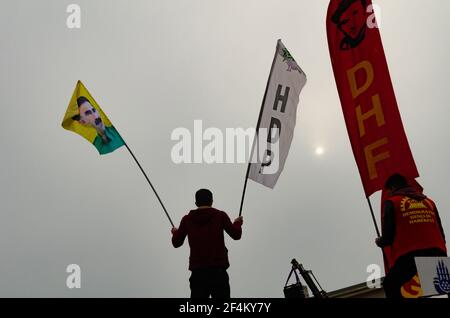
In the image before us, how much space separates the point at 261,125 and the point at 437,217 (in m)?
3.94

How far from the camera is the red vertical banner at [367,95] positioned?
22.5 ft

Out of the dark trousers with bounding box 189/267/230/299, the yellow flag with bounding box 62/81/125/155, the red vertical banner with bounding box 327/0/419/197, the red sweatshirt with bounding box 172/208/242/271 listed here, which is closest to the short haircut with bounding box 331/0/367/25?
the red vertical banner with bounding box 327/0/419/197

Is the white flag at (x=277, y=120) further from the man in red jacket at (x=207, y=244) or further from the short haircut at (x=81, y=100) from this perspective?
the short haircut at (x=81, y=100)

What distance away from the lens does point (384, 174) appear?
269 inches

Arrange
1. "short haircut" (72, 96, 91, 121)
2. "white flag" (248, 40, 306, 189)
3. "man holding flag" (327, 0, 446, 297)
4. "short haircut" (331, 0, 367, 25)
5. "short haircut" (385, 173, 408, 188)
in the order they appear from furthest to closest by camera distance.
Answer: "short haircut" (72, 96, 91, 121) < "white flag" (248, 40, 306, 189) < "short haircut" (331, 0, 367, 25) < "man holding flag" (327, 0, 446, 297) < "short haircut" (385, 173, 408, 188)

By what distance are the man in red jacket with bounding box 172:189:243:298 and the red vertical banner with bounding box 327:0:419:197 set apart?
230 cm

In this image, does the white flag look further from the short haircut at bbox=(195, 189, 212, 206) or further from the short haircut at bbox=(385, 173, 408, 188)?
the short haircut at bbox=(385, 173, 408, 188)

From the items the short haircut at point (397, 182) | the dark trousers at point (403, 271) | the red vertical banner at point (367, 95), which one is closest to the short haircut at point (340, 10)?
the red vertical banner at point (367, 95)

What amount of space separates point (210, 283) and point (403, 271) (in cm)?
207

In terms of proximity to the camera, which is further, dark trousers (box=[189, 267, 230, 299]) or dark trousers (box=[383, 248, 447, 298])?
dark trousers (box=[189, 267, 230, 299])

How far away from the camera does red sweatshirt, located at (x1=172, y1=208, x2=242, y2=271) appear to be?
5.64 meters

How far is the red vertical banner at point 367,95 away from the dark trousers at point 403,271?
1865mm
